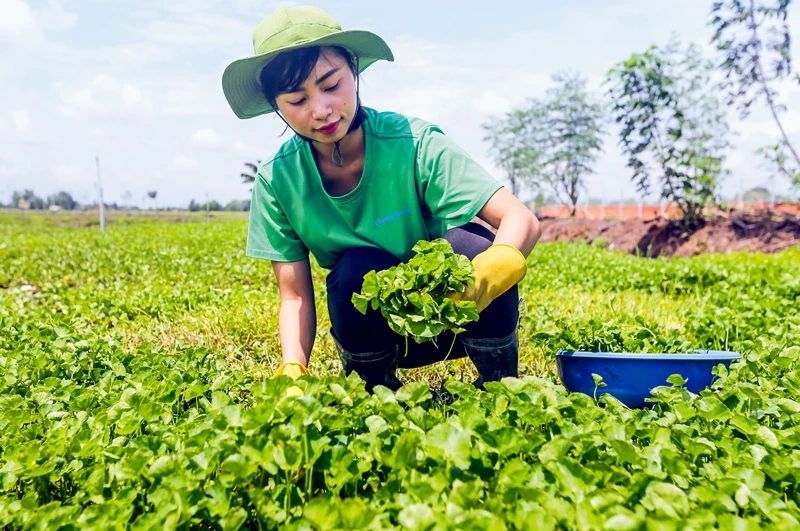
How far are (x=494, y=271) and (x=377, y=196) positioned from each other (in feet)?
1.91

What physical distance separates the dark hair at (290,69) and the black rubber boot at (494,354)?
0.99m

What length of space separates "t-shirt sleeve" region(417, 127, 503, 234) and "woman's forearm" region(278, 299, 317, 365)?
586 mm

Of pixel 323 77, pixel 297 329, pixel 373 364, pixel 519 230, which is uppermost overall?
pixel 323 77

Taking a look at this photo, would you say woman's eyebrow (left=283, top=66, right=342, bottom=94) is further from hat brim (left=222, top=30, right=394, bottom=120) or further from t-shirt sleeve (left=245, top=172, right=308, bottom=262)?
t-shirt sleeve (left=245, top=172, right=308, bottom=262)

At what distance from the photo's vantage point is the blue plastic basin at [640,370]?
1.78 meters

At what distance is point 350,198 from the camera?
2.04m

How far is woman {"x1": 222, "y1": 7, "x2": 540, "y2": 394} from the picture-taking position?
6.00 ft

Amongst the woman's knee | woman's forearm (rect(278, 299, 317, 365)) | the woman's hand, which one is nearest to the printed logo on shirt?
the woman's knee

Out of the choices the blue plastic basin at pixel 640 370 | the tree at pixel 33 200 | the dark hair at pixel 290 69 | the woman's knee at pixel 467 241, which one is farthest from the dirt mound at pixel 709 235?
the tree at pixel 33 200

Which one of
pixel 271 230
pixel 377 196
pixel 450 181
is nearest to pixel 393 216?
pixel 377 196

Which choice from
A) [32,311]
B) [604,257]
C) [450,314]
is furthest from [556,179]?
[450,314]

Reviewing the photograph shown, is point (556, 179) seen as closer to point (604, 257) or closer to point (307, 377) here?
point (604, 257)

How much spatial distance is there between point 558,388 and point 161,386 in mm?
1070

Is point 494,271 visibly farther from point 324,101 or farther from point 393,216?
point 324,101
